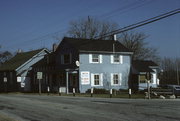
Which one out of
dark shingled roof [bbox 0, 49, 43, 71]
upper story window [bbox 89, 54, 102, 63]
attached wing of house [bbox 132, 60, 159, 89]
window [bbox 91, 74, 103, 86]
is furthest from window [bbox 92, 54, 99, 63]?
dark shingled roof [bbox 0, 49, 43, 71]

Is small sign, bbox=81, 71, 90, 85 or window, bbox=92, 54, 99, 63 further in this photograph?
window, bbox=92, 54, 99, 63

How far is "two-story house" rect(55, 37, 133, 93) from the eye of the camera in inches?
1561

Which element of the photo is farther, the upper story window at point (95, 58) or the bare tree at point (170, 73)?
the bare tree at point (170, 73)

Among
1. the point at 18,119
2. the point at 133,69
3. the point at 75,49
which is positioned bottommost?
the point at 18,119

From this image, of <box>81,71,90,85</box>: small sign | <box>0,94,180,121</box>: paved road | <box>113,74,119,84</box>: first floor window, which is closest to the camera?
<box>0,94,180,121</box>: paved road

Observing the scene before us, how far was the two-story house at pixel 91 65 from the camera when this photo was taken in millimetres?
39656

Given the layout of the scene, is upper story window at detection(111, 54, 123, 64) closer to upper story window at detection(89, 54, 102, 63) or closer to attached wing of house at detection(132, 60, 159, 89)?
upper story window at detection(89, 54, 102, 63)

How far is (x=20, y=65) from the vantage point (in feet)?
166

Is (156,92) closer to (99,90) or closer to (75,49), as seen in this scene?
(99,90)

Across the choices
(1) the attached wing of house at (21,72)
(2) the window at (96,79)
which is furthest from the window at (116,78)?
(1) the attached wing of house at (21,72)

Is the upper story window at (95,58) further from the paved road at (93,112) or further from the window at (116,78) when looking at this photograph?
the paved road at (93,112)

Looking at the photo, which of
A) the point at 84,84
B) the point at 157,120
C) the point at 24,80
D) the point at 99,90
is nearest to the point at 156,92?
the point at 99,90

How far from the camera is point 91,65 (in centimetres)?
4038

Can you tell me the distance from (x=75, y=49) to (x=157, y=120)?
1130 inches
